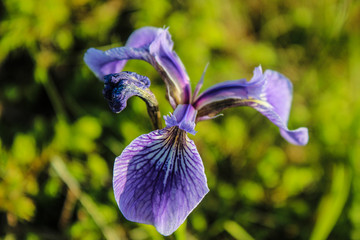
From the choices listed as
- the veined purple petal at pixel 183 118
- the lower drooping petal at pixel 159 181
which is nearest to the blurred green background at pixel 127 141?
the lower drooping petal at pixel 159 181

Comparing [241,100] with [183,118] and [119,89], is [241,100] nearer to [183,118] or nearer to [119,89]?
[183,118]

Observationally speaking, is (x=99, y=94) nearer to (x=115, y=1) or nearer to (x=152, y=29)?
(x=115, y=1)

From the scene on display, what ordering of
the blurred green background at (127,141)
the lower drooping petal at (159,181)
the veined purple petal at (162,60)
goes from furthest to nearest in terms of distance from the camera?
1. the blurred green background at (127,141)
2. the veined purple petal at (162,60)
3. the lower drooping petal at (159,181)

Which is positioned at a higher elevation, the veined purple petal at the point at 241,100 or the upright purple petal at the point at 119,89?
the upright purple petal at the point at 119,89

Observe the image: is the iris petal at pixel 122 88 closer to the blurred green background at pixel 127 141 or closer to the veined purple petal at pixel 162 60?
the veined purple petal at pixel 162 60

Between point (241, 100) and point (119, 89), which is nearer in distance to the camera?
point (119, 89)

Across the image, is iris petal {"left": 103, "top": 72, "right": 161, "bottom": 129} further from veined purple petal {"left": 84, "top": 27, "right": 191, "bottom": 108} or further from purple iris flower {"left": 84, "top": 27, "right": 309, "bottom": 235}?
veined purple petal {"left": 84, "top": 27, "right": 191, "bottom": 108}

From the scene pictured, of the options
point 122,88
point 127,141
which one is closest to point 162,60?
point 122,88

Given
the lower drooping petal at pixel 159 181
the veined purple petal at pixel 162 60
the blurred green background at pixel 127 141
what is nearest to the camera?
the lower drooping petal at pixel 159 181
